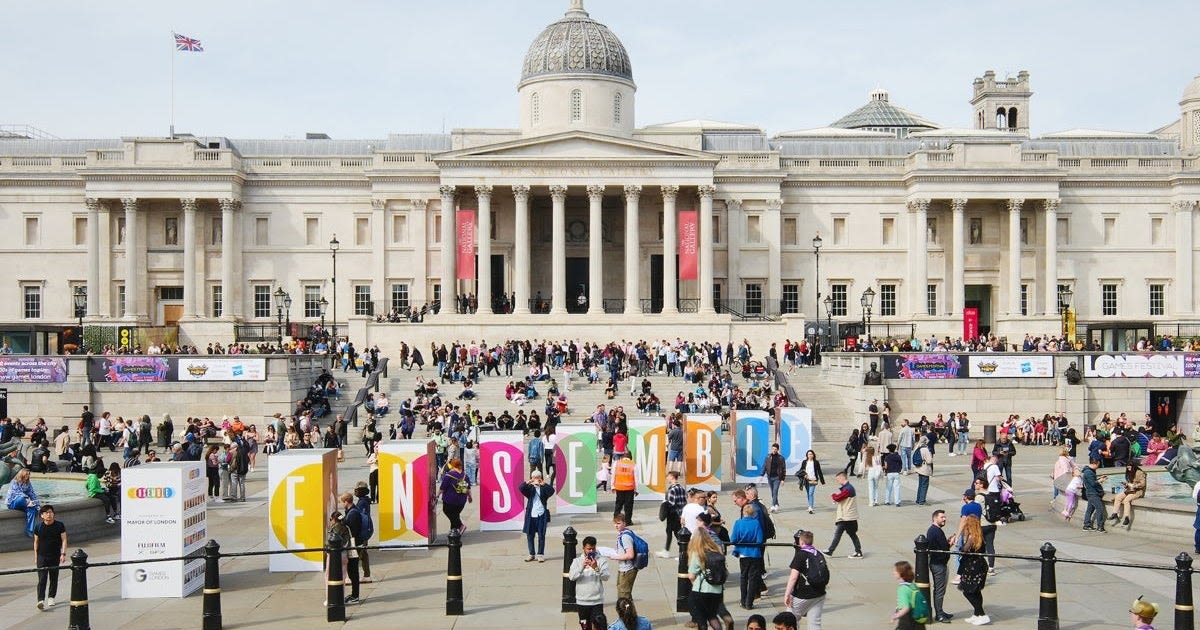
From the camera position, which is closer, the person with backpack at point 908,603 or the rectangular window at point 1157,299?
the person with backpack at point 908,603

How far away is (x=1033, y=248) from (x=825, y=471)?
126 ft

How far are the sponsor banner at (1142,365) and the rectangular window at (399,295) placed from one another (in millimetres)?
36068

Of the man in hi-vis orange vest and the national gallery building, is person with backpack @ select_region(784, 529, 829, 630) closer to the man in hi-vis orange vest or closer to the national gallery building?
the man in hi-vis orange vest

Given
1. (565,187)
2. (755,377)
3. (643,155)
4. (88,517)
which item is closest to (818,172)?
(643,155)

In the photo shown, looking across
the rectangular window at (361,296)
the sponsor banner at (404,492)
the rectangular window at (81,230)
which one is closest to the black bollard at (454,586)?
the sponsor banner at (404,492)

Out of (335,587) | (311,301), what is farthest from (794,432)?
(311,301)

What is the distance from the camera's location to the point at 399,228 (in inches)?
2463

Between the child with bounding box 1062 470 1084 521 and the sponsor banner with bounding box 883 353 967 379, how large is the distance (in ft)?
60.2

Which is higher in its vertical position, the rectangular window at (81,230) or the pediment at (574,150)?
the pediment at (574,150)

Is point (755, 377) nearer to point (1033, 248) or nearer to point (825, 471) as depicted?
point (825, 471)

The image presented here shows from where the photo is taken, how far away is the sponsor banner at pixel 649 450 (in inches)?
918

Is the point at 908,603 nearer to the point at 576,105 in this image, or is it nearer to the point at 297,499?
the point at 297,499

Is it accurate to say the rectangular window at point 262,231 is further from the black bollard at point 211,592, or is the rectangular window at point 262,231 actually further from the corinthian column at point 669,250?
the black bollard at point 211,592

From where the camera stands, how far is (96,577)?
17.8m
